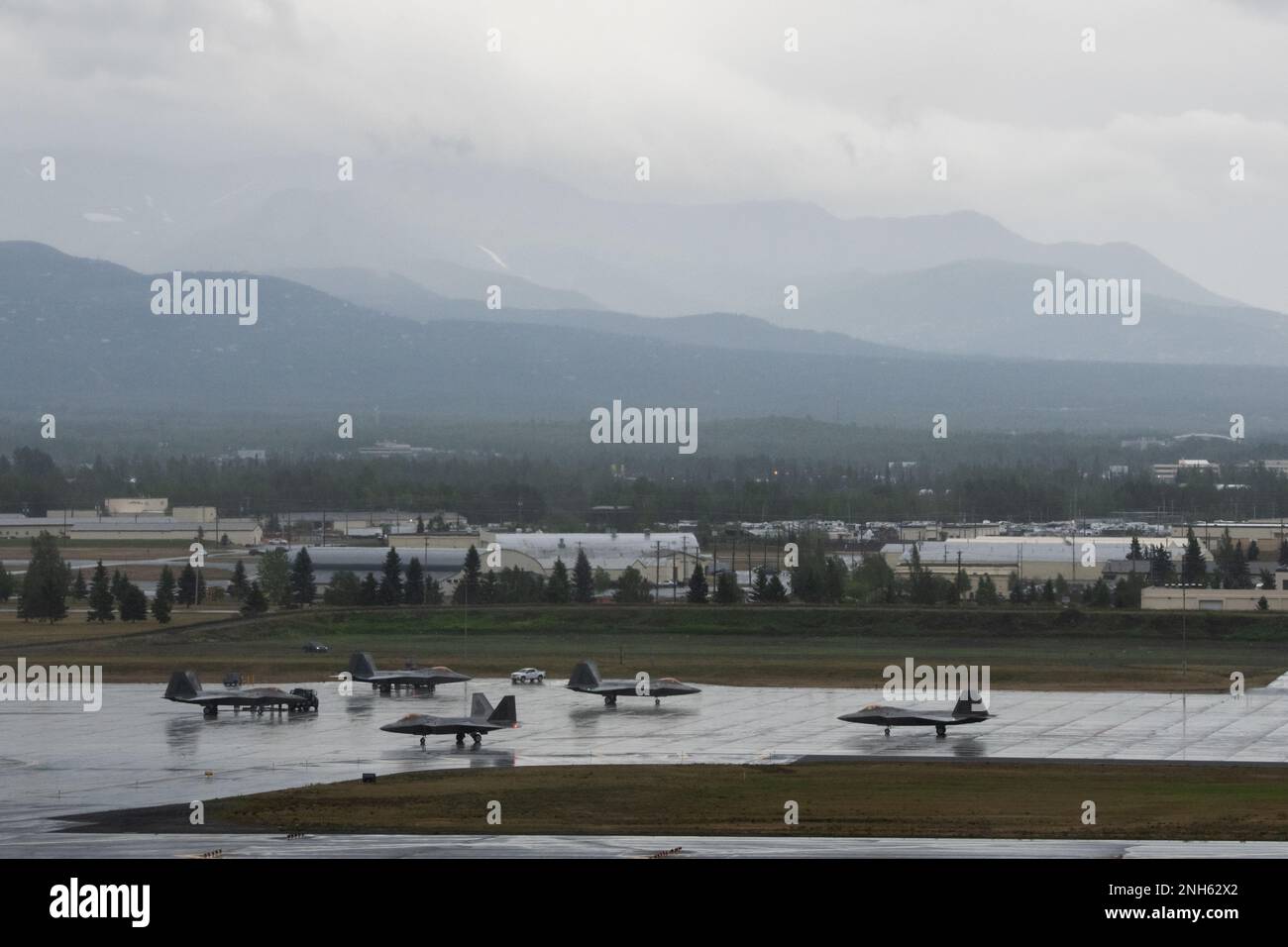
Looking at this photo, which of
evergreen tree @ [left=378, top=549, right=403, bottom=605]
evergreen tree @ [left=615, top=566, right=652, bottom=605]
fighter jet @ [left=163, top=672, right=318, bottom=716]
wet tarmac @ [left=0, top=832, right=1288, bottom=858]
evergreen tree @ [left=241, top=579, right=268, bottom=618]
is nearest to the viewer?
wet tarmac @ [left=0, top=832, right=1288, bottom=858]

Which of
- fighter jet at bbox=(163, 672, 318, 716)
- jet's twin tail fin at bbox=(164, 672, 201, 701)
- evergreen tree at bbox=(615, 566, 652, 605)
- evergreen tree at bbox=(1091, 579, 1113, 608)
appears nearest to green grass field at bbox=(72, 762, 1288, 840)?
fighter jet at bbox=(163, 672, 318, 716)

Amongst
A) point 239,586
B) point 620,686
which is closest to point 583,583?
point 239,586

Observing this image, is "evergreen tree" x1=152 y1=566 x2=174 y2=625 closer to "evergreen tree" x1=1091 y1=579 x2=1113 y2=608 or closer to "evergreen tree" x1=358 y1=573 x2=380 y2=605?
"evergreen tree" x1=358 y1=573 x2=380 y2=605

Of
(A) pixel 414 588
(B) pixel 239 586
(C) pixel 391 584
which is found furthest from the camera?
(B) pixel 239 586

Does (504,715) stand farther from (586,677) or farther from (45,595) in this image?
(45,595)
